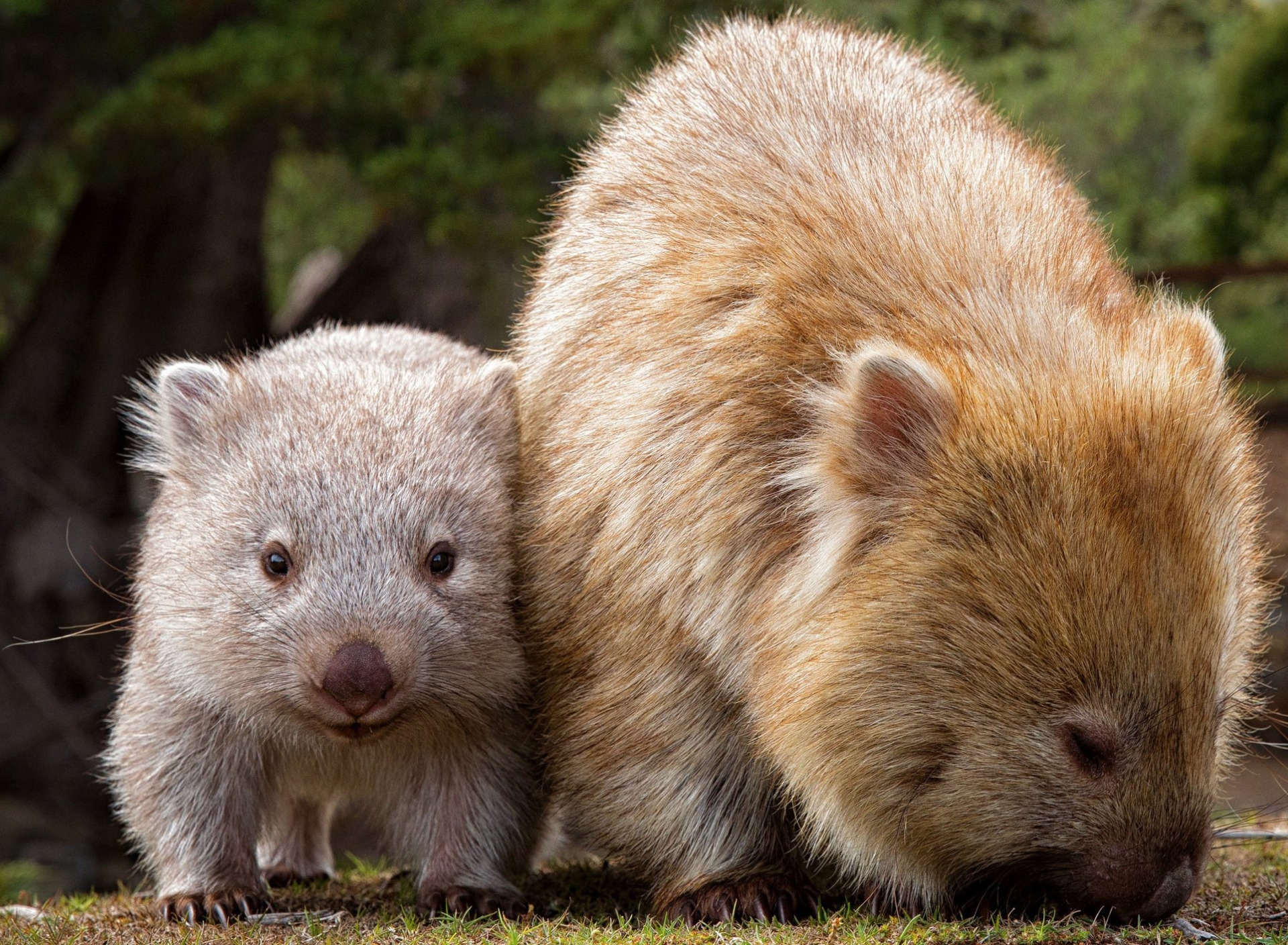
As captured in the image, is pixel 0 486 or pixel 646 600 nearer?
pixel 646 600

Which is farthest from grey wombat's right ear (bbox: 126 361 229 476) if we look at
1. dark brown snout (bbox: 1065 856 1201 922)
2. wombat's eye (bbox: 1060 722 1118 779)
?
dark brown snout (bbox: 1065 856 1201 922)

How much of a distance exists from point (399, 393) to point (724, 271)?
1.16 m

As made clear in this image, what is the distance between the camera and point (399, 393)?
181 inches

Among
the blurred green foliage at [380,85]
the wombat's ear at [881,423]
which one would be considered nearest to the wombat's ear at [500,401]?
the wombat's ear at [881,423]

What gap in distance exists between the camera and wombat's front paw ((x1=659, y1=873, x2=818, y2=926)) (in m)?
4.09

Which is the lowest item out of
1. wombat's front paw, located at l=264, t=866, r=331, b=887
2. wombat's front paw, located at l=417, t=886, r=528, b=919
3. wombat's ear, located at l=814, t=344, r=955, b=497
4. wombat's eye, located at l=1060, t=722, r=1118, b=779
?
wombat's front paw, located at l=264, t=866, r=331, b=887

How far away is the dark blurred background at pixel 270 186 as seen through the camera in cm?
886

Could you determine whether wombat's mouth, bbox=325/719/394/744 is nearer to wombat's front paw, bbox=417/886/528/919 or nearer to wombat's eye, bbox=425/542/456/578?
wombat's eye, bbox=425/542/456/578

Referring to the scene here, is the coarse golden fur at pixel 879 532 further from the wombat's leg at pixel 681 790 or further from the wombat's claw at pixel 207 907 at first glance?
the wombat's claw at pixel 207 907

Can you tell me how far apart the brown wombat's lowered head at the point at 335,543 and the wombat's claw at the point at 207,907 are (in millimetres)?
524

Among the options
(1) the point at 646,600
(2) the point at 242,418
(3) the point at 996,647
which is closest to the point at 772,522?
(1) the point at 646,600

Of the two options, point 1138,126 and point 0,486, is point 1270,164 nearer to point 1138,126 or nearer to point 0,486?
point 1138,126

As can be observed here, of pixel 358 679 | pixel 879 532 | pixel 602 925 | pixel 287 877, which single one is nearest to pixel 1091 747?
pixel 879 532

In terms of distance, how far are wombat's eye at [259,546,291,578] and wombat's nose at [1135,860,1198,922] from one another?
95.0 inches
